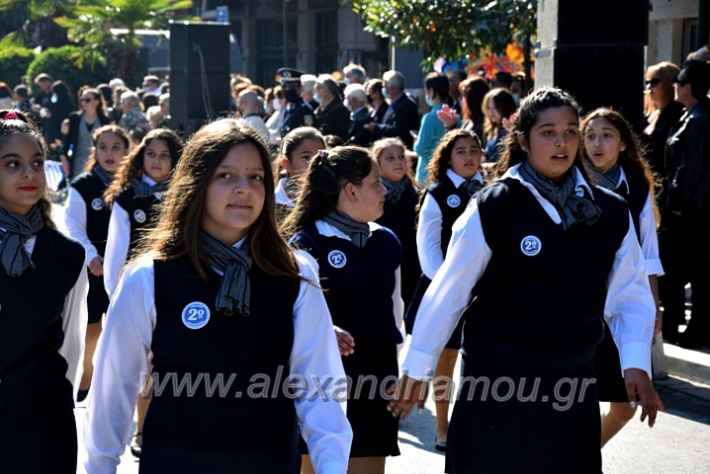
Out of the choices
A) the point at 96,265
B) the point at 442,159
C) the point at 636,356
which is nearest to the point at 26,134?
the point at 636,356

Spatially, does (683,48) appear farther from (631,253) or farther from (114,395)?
(114,395)

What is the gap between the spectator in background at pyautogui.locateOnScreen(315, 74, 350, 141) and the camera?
1432 centimetres

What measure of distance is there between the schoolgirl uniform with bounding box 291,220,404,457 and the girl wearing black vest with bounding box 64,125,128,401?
311cm

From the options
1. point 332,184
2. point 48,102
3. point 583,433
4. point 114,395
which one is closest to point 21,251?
point 114,395

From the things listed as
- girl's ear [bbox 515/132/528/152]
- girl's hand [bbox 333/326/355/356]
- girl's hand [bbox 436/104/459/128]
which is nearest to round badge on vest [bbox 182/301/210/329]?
girl's hand [bbox 333/326/355/356]

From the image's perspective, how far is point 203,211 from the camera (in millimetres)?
3660

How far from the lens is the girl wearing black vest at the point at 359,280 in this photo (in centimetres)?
547

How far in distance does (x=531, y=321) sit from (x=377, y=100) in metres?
11.2

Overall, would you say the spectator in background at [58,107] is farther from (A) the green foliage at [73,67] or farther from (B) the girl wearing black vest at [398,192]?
(B) the girl wearing black vest at [398,192]

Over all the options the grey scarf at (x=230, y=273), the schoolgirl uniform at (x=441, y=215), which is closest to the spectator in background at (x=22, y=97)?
the schoolgirl uniform at (x=441, y=215)

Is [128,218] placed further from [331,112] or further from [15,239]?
[331,112]

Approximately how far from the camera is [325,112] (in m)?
14.4

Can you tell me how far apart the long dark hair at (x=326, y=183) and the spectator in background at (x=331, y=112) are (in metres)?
8.63

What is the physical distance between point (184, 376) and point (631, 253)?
1.92 metres
